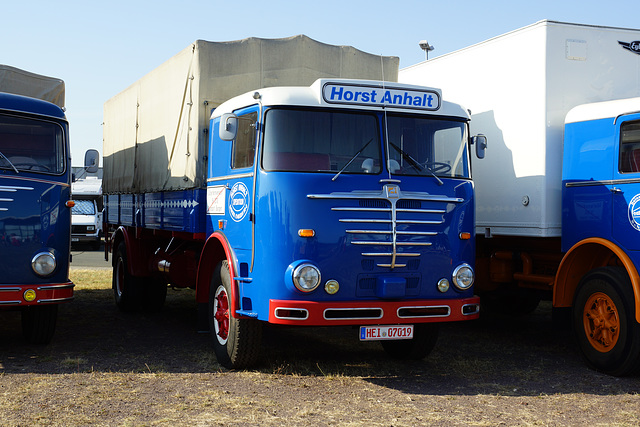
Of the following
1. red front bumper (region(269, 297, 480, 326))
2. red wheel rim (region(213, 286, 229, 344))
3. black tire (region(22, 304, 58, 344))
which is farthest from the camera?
black tire (region(22, 304, 58, 344))

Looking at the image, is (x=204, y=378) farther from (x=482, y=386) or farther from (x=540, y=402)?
(x=540, y=402)

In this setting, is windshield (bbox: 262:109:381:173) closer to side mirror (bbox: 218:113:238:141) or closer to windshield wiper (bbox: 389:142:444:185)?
windshield wiper (bbox: 389:142:444:185)

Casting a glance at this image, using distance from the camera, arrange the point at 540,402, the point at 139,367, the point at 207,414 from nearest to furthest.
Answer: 1. the point at 207,414
2. the point at 540,402
3. the point at 139,367

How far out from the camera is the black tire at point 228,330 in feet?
23.6

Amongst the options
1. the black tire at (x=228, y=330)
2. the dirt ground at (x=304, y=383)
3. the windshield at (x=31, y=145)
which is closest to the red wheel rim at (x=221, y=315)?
the black tire at (x=228, y=330)

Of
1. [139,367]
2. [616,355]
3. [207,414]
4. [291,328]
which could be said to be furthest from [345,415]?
[291,328]

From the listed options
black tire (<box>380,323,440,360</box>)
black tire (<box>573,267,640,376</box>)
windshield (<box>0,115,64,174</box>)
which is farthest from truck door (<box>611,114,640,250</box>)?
windshield (<box>0,115,64,174</box>)

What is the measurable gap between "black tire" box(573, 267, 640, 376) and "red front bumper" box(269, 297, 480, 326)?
137cm

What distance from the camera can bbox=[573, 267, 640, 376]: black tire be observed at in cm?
718

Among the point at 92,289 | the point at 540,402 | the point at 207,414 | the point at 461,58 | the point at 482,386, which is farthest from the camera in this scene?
the point at 92,289

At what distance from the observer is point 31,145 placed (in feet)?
26.9

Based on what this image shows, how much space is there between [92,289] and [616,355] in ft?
34.5

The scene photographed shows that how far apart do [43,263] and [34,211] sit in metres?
0.56

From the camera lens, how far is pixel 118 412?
5852mm
